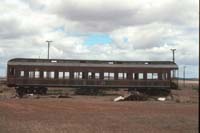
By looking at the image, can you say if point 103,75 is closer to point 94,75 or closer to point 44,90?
point 94,75

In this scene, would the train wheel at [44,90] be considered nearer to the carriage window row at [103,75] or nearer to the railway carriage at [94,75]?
the railway carriage at [94,75]

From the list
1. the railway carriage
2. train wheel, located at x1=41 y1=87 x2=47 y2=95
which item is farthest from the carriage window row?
train wheel, located at x1=41 y1=87 x2=47 y2=95

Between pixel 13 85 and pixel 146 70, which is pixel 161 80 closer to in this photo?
pixel 146 70

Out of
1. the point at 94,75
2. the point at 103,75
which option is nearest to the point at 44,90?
the point at 94,75

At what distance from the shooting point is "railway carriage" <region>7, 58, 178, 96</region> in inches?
1801

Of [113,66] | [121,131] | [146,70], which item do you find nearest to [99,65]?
[113,66]

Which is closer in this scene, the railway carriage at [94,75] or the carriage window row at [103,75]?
the railway carriage at [94,75]

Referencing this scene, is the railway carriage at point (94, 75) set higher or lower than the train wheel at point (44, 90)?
higher

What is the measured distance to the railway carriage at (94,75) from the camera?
45750 millimetres

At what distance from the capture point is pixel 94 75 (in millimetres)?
46531

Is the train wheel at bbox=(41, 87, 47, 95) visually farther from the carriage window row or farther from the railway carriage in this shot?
the carriage window row

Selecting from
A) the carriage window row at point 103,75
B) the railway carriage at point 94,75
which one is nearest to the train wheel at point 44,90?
the railway carriage at point 94,75

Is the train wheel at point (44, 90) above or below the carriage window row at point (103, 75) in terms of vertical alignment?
below

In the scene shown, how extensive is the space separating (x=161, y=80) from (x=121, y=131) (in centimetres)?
3107
